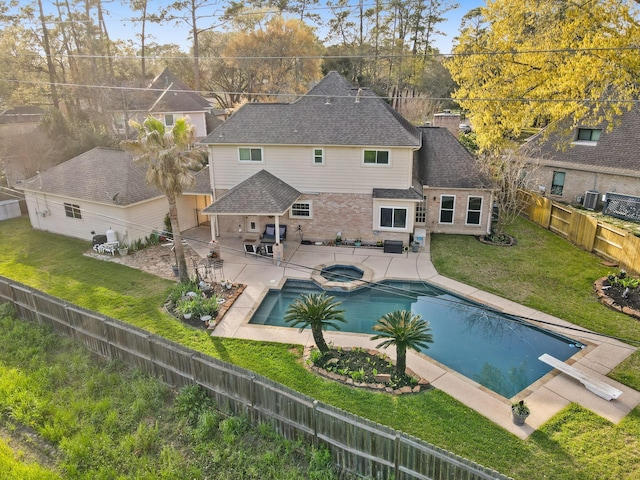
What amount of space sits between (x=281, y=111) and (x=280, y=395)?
16.7 meters

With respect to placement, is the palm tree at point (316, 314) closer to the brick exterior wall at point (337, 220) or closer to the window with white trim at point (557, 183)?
the brick exterior wall at point (337, 220)

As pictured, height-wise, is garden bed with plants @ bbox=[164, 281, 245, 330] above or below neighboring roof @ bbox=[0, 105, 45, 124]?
below

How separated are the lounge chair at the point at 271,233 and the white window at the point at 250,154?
3481 millimetres

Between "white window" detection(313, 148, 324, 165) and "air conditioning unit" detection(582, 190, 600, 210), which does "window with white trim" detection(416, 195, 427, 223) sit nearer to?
"white window" detection(313, 148, 324, 165)

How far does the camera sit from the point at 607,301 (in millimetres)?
14992

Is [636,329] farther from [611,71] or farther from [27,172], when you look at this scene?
[27,172]

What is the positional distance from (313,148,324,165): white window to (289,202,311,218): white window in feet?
7.33

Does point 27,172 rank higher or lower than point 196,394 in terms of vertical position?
higher

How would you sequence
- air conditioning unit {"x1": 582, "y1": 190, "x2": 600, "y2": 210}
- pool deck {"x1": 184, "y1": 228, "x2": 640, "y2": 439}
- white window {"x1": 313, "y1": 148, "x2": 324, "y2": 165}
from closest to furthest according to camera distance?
pool deck {"x1": 184, "y1": 228, "x2": 640, "y2": 439}
white window {"x1": 313, "y1": 148, "x2": 324, "y2": 165}
air conditioning unit {"x1": 582, "y1": 190, "x2": 600, "y2": 210}

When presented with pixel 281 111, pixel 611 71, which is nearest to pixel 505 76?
pixel 611 71

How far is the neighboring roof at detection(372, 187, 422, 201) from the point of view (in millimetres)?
20312

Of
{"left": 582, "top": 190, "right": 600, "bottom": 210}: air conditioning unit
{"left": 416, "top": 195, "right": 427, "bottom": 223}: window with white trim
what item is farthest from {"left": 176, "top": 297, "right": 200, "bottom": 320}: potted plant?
{"left": 582, "top": 190, "right": 600, "bottom": 210}: air conditioning unit

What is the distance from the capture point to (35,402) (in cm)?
1032

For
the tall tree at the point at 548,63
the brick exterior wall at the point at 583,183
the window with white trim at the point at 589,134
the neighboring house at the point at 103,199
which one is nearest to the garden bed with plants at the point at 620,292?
the tall tree at the point at 548,63
